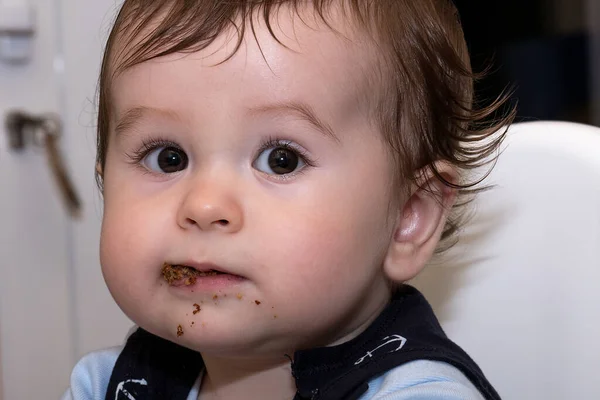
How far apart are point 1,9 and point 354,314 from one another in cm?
92

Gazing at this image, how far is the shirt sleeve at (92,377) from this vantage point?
98cm

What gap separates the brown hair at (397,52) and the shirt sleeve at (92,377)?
0.79 feet

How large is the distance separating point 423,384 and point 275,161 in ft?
0.78

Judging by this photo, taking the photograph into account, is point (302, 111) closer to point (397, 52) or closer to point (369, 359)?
point (397, 52)

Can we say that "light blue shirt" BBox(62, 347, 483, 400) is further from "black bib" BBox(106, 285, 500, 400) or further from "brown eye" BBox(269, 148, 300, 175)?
"brown eye" BBox(269, 148, 300, 175)

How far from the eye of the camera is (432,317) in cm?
89

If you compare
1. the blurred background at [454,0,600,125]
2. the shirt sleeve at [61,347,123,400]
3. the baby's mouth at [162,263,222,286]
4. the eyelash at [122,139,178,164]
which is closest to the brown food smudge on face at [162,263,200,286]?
the baby's mouth at [162,263,222,286]

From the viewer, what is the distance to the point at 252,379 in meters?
0.90

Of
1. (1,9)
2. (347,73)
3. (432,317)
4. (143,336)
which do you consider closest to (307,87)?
(347,73)

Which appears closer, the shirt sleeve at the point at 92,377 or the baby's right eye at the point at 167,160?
the baby's right eye at the point at 167,160

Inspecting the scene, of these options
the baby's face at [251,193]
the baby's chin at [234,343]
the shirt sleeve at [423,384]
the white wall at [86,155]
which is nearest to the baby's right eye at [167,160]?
the baby's face at [251,193]

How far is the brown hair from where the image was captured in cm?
77

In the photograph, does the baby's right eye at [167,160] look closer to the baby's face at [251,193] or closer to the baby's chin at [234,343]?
the baby's face at [251,193]

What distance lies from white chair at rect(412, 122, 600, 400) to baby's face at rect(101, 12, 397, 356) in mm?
209
